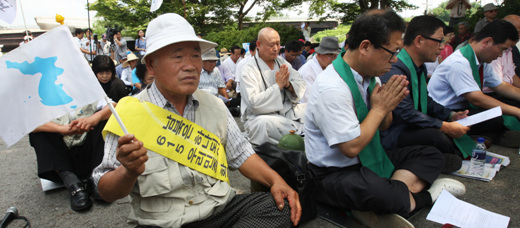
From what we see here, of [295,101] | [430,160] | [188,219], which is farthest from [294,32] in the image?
[188,219]

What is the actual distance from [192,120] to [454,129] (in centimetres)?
256

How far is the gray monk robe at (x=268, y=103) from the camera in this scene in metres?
4.39

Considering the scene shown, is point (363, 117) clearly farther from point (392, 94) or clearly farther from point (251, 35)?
point (251, 35)

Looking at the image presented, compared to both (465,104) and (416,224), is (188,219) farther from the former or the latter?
(465,104)

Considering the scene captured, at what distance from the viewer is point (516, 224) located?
2.54 metres

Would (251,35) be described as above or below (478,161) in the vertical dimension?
Result: above

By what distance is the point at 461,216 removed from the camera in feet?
7.60

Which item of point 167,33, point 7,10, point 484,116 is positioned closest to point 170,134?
point 167,33

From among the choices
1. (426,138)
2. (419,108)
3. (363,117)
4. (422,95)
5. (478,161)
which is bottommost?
(478,161)

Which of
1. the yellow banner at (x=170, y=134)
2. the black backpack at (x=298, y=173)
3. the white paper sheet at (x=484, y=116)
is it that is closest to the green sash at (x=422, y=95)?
the white paper sheet at (x=484, y=116)

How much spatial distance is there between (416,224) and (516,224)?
0.75 meters

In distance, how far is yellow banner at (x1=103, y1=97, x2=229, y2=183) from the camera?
1787 millimetres

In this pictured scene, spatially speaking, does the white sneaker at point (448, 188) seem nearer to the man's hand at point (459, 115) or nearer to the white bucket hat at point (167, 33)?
the man's hand at point (459, 115)

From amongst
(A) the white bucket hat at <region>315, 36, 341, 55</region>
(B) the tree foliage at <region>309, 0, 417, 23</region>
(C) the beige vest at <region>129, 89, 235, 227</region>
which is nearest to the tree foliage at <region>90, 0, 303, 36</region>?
(B) the tree foliage at <region>309, 0, 417, 23</region>
